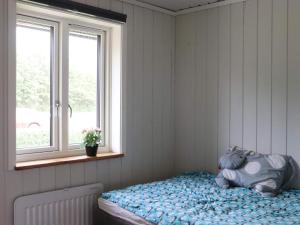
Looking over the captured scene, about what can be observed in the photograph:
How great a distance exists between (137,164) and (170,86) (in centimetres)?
92

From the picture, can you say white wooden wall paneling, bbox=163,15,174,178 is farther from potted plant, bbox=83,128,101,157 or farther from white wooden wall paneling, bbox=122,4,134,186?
potted plant, bbox=83,128,101,157

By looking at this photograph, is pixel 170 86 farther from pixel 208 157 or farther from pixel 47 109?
pixel 47 109

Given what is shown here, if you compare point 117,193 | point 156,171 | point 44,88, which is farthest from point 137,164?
point 44,88

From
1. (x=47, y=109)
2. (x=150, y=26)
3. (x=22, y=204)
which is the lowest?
(x=22, y=204)

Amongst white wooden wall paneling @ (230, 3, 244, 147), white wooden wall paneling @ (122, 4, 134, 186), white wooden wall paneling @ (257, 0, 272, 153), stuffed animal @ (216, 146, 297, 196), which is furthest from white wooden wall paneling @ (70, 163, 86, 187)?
white wooden wall paneling @ (257, 0, 272, 153)

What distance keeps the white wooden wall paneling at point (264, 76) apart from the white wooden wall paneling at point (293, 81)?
0.17 metres

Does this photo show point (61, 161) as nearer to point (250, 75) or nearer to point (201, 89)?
point (201, 89)

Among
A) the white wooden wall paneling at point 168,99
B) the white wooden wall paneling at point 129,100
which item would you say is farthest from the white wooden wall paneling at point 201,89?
the white wooden wall paneling at point 129,100

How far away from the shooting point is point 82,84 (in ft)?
10.2

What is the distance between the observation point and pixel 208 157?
3447 mm

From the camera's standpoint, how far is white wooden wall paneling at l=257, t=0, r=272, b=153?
9.79 feet

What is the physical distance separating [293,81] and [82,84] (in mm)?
1805

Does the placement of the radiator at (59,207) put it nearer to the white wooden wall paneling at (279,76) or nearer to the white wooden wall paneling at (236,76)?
the white wooden wall paneling at (236,76)

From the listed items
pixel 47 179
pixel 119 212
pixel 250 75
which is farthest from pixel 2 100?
pixel 250 75
